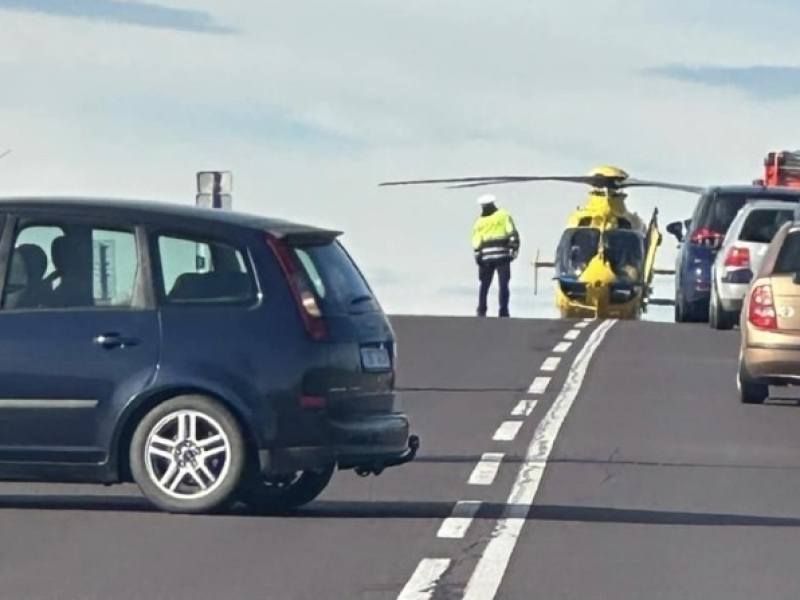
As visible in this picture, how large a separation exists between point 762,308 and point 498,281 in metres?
17.6

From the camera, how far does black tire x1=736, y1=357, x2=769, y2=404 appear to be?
21.4m

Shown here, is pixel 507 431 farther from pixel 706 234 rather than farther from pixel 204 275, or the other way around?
pixel 706 234

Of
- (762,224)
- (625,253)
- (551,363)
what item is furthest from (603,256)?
(551,363)

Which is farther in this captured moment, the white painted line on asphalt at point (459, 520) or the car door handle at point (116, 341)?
the car door handle at point (116, 341)

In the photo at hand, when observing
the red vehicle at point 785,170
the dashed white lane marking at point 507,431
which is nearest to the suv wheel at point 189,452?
the dashed white lane marking at point 507,431

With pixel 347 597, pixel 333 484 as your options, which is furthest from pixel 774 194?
pixel 347 597

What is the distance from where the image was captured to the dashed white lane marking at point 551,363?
25.5m

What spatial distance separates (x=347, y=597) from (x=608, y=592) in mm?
1146

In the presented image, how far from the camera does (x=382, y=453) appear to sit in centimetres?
1361

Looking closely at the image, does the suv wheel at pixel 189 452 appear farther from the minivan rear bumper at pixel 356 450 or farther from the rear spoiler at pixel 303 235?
the rear spoiler at pixel 303 235

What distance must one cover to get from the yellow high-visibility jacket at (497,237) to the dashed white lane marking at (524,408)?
52.8 ft

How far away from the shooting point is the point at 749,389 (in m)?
21.7

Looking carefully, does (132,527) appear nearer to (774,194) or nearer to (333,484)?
(333,484)

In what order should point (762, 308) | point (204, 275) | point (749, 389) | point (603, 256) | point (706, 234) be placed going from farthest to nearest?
point (603, 256)
point (706, 234)
point (749, 389)
point (762, 308)
point (204, 275)
